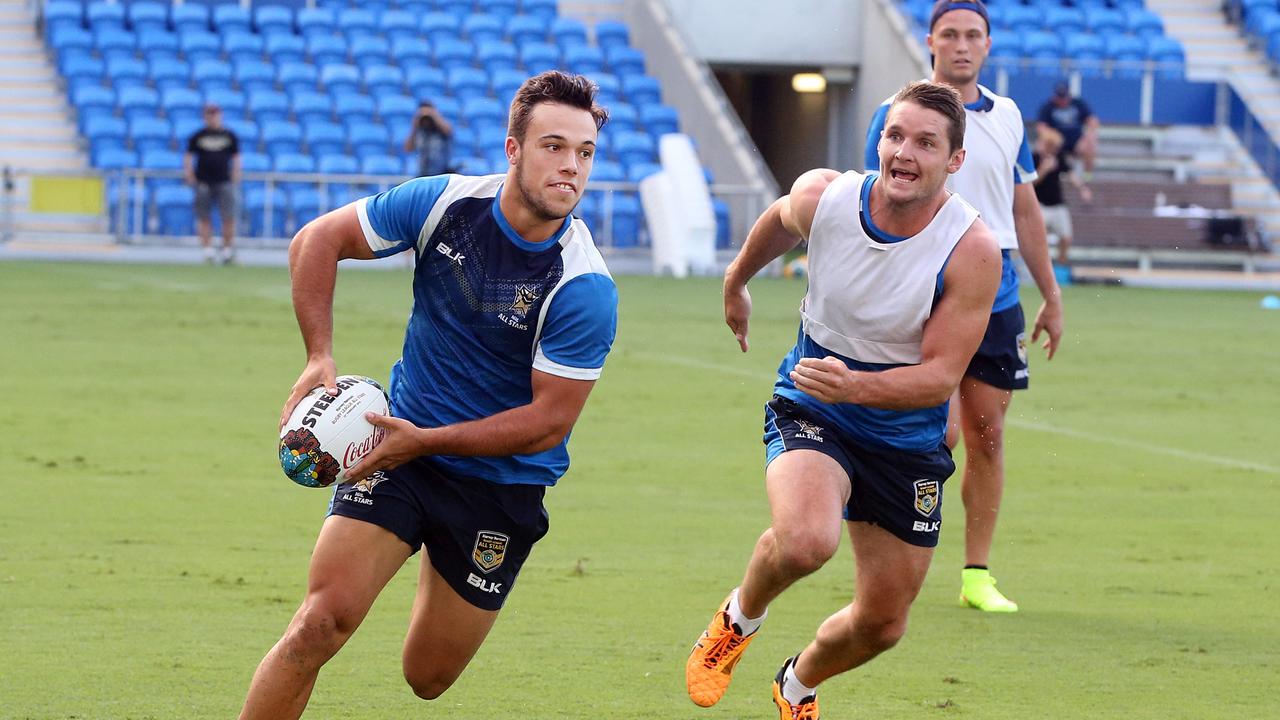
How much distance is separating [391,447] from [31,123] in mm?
27103

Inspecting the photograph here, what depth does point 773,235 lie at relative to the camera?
662 cm

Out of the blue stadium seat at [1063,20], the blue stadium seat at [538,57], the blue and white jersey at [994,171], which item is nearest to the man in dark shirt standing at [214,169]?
the blue stadium seat at [538,57]

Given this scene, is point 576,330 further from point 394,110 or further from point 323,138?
point 394,110

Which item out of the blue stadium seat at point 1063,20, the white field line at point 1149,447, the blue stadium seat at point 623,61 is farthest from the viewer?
the blue stadium seat at point 1063,20

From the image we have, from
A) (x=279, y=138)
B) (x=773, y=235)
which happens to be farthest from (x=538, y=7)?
(x=773, y=235)

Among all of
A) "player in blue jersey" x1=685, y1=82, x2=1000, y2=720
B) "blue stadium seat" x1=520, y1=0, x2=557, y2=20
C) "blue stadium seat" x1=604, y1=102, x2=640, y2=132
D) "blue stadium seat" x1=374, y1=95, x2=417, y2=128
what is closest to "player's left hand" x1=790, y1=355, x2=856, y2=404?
A: "player in blue jersey" x1=685, y1=82, x2=1000, y2=720

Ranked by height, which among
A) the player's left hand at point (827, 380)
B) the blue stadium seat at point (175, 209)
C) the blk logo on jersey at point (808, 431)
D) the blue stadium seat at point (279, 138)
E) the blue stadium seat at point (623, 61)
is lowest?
the blue stadium seat at point (175, 209)

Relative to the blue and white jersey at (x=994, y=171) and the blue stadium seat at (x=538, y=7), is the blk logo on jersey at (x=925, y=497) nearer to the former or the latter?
the blue and white jersey at (x=994, y=171)

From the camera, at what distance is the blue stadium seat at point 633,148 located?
3144 cm

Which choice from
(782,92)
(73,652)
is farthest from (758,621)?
(782,92)

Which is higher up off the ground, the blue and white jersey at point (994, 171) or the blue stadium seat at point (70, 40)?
the blue and white jersey at point (994, 171)

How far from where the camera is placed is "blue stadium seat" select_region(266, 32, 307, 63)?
1260 inches

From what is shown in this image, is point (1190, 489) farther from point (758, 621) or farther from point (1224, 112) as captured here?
point (1224, 112)

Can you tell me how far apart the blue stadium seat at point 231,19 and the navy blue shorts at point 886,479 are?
91.8 feet
